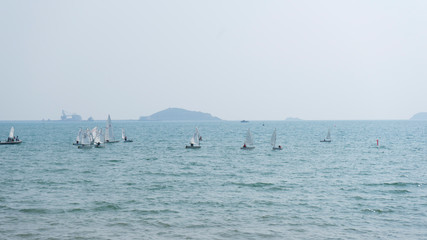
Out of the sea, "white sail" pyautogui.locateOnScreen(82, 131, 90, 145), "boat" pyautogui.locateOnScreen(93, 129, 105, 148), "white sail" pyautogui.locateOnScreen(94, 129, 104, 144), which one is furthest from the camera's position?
"white sail" pyautogui.locateOnScreen(94, 129, 104, 144)

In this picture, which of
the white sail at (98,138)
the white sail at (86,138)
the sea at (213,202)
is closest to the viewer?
the sea at (213,202)

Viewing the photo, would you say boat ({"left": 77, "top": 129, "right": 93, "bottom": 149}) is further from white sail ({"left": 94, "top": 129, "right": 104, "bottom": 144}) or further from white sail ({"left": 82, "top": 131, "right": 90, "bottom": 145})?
white sail ({"left": 94, "top": 129, "right": 104, "bottom": 144})

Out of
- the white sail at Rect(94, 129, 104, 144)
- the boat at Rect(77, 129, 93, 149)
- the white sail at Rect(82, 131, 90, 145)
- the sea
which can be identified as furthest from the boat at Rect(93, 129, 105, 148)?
the sea

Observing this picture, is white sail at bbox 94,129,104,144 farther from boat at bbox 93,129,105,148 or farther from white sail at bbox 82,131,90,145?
white sail at bbox 82,131,90,145

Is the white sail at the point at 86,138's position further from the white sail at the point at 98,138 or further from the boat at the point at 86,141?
the white sail at the point at 98,138

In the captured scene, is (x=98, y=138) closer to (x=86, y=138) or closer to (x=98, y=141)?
(x=98, y=141)

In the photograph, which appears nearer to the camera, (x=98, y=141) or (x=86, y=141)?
(x=86, y=141)

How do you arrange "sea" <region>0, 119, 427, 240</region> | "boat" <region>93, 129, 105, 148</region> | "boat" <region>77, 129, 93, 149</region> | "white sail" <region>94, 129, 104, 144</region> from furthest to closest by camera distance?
1. "white sail" <region>94, 129, 104, 144</region>
2. "boat" <region>93, 129, 105, 148</region>
3. "boat" <region>77, 129, 93, 149</region>
4. "sea" <region>0, 119, 427, 240</region>

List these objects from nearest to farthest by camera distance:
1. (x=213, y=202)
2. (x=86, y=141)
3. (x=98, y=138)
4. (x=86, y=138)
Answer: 1. (x=213, y=202)
2. (x=86, y=141)
3. (x=86, y=138)
4. (x=98, y=138)

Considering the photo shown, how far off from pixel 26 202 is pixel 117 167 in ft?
85.1

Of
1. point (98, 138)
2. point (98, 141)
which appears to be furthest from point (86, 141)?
point (98, 138)

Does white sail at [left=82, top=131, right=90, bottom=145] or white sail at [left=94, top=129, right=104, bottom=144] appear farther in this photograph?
white sail at [left=94, top=129, right=104, bottom=144]

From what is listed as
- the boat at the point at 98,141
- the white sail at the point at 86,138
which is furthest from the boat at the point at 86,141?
the boat at the point at 98,141

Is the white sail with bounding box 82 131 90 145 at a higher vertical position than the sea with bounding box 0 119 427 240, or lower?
higher
